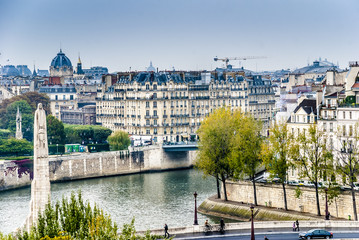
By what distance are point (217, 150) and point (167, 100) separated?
44.5 meters

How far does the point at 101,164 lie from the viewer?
93125 mm

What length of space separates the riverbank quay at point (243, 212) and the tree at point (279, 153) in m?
1.34

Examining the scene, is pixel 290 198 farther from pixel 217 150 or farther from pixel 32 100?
pixel 32 100

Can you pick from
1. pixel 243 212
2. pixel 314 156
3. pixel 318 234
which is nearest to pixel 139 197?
pixel 243 212

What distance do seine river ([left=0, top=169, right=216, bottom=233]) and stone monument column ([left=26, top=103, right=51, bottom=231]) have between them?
18.7m

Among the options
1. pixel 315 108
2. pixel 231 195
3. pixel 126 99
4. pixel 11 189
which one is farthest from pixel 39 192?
pixel 126 99

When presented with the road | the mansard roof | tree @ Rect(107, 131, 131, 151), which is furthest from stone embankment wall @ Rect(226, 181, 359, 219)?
tree @ Rect(107, 131, 131, 151)

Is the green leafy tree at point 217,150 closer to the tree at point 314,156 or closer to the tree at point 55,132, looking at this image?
the tree at point 314,156

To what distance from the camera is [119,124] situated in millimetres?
116688

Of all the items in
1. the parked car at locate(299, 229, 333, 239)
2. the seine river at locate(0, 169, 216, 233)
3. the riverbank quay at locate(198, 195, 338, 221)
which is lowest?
the seine river at locate(0, 169, 216, 233)

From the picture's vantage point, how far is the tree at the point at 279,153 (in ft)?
195

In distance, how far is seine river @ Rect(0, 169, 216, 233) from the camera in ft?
206

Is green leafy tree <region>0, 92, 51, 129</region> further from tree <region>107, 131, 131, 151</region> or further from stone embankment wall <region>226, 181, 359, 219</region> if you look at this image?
stone embankment wall <region>226, 181, 359, 219</region>

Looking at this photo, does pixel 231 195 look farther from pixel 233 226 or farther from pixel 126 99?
pixel 126 99
